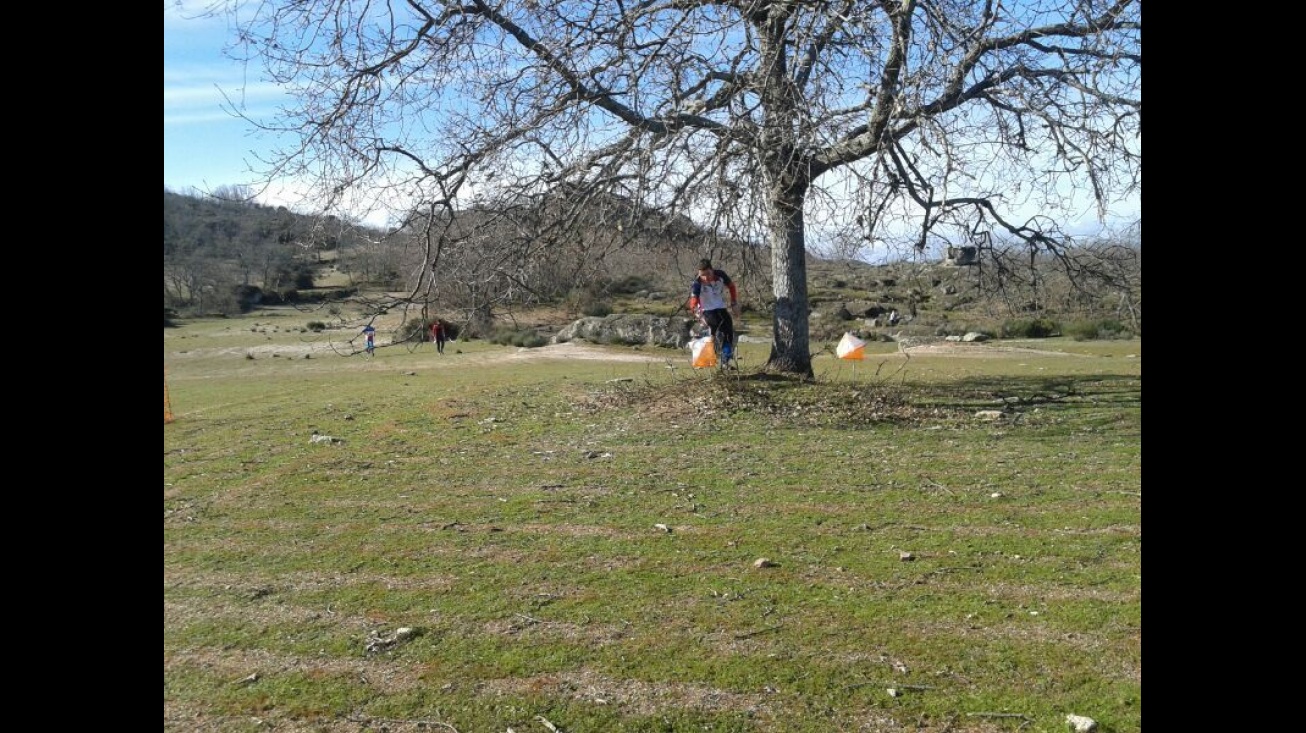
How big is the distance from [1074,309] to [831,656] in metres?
11.3

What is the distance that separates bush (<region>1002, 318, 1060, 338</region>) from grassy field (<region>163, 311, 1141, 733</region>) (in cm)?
1676

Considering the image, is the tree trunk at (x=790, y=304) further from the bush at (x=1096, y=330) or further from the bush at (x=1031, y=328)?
the bush at (x=1096, y=330)

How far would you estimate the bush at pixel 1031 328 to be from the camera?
26875mm

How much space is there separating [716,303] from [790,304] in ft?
4.19

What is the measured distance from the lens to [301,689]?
139 inches

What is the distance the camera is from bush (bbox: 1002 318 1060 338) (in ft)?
88.2

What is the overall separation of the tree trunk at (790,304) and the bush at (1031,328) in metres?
16.3

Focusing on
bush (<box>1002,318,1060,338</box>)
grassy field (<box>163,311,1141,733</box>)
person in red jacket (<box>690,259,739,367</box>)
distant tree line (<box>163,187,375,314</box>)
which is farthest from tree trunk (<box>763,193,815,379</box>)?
bush (<box>1002,318,1060,338</box>)

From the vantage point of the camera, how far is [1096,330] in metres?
26.0

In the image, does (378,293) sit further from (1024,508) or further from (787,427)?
(1024,508)

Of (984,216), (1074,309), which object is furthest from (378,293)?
(1074,309)

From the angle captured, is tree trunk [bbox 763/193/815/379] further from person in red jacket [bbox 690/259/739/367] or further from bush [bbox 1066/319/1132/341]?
bush [bbox 1066/319/1132/341]
